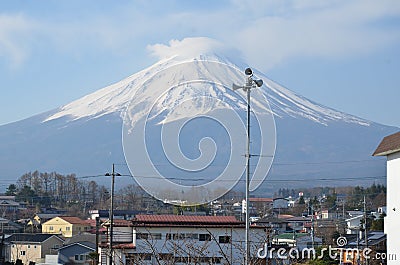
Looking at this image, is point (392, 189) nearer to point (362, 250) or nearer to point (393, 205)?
point (393, 205)

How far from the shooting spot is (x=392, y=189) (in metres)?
9.02

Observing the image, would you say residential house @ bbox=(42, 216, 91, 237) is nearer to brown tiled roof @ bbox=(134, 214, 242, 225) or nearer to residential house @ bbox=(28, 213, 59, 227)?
residential house @ bbox=(28, 213, 59, 227)

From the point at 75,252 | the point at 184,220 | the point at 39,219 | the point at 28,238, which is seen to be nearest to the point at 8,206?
the point at 39,219

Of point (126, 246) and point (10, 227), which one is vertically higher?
point (126, 246)

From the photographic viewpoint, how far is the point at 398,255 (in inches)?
348

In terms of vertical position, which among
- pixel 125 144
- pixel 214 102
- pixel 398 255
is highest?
pixel 214 102

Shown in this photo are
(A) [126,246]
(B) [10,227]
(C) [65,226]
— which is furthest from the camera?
(B) [10,227]

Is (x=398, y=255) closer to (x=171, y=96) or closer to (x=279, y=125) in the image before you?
(x=171, y=96)

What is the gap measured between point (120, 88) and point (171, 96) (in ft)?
49.7

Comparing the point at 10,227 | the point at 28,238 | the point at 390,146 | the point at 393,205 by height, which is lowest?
the point at 10,227

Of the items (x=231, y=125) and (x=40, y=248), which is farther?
(x=40, y=248)

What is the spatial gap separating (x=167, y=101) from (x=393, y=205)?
54338 mm

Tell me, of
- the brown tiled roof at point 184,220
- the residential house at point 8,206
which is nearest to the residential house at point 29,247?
the brown tiled roof at point 184,220

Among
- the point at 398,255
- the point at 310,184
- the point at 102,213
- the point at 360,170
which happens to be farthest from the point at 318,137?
the point at 398,255
